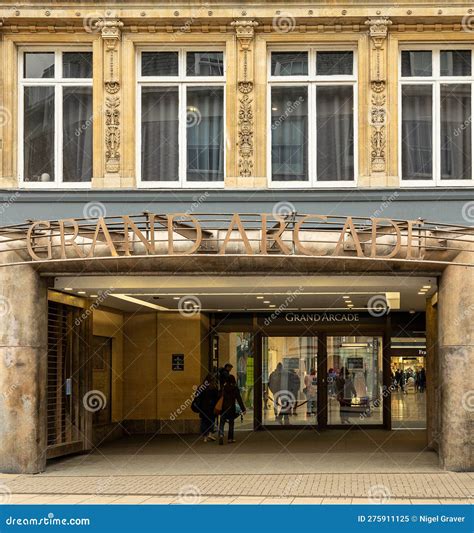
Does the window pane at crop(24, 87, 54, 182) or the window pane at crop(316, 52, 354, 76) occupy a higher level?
the window pane at crop(316, 52, 354, 76)

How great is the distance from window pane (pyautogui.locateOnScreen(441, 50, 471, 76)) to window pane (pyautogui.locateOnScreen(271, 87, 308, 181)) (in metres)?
2.70

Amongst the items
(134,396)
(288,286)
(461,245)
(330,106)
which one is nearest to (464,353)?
(461,245)

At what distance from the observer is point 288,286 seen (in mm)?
20109

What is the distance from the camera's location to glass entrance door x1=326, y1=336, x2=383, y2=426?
2748 cm

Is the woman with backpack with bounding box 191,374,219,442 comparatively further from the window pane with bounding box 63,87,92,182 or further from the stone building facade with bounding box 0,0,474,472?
the window pane with bounding box 63,87,92,182

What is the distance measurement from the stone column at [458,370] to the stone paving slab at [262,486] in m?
0.45

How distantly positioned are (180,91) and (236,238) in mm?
3880

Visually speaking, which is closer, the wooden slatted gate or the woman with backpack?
the wooden slatted gate

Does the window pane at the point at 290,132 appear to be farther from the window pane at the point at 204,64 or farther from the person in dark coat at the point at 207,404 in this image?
the person in dark coat at the point at 207,404

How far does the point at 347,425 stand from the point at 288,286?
845 cm

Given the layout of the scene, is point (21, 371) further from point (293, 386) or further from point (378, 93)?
point (293, 386)

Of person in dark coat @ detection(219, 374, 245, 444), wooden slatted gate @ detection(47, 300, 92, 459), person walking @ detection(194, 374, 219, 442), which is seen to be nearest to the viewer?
wooden slatted gate @ detection(47, 300, 92, 459)

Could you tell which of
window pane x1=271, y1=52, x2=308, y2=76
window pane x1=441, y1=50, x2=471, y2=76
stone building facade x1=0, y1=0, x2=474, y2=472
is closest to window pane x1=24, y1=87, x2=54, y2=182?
stone building facade x1=0, y1=0, x2=474, y2=472

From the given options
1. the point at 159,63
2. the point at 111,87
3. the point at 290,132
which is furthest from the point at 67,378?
the point at 290,132
